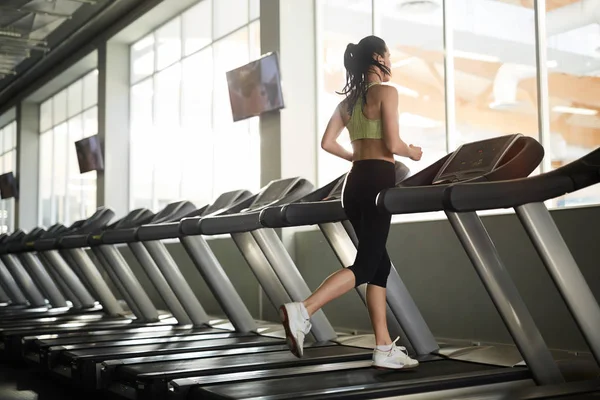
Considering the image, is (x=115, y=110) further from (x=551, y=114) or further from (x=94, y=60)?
(x=551, y=114)

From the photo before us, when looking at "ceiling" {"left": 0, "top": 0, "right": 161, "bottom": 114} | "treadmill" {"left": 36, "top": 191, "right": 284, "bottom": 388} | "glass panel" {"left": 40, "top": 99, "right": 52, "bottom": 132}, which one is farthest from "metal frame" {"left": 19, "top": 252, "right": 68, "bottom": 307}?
"glass panel" {"left": 40, "top": 99, "right": 52, "bottom": 132}

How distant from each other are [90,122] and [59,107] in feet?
5.14

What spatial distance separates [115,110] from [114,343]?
595cm

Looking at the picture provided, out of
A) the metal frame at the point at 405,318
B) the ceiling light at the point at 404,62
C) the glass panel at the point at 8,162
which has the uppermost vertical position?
the glass panel at the point at 8,162

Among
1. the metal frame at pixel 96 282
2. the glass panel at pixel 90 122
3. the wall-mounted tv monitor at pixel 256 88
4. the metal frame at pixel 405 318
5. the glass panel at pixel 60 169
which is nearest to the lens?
the metal frame at pixel 405 318

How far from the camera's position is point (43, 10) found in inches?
314

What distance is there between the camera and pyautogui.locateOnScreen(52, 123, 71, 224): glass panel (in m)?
13.1

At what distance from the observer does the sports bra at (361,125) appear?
11.0ft

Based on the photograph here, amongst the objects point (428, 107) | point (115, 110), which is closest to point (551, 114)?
point (428, 107)

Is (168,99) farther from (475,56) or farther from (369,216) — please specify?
(369,216)

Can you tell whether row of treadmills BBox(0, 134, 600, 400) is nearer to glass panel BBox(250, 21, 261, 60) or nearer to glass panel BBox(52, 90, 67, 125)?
glass panel BBox(250, 21, 261, 60)

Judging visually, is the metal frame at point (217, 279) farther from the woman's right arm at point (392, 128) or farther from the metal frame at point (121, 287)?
the woman's right arm at point (392, 128)

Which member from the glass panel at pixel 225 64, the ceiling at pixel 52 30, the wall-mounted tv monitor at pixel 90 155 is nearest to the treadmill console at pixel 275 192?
the glass panel at pixel 225 64

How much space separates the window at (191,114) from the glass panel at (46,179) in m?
4.04
